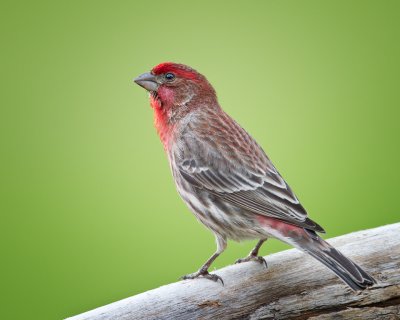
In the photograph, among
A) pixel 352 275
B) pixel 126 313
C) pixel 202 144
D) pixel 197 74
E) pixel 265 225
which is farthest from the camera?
pixel 197 74

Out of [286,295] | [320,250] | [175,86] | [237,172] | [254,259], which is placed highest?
[175,86]

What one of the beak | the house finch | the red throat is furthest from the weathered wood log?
the beak

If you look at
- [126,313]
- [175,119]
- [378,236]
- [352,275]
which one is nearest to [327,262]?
[352,275]

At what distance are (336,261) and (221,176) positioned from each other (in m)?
1.28

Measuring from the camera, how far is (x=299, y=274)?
4277 millimetres

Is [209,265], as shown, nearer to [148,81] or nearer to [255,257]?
[255,257]

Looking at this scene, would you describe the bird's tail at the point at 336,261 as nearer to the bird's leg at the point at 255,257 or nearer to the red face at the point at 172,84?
the bird's leg at the point at 255,257

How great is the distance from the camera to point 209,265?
455cm

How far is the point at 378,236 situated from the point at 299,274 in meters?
0.69

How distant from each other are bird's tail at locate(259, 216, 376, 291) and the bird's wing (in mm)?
79

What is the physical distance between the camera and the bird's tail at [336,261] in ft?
12.2

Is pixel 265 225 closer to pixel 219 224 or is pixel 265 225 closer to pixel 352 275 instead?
pixel 219 224

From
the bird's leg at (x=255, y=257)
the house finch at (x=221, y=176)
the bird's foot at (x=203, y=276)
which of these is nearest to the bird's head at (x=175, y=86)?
the house finch at (x=221, y=176)

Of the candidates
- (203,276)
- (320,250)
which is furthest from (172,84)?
(320,250)
